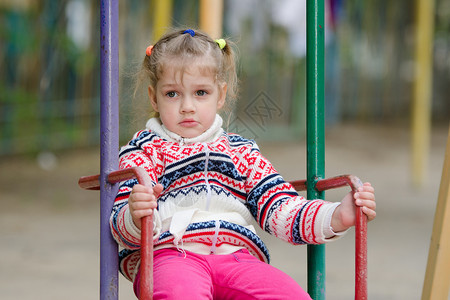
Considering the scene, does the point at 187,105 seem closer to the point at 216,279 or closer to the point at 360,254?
the point at 216,279

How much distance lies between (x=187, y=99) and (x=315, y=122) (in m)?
0.36

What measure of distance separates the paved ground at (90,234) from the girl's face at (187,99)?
1585 millimetres

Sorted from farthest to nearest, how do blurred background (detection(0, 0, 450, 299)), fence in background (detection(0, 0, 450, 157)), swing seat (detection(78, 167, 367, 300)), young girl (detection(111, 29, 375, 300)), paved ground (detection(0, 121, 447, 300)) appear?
fence in background (detection(0, 0, 450, 157)), blurred background (detection(0, 0, 450, 299)), paved ground (detection(0, 121, 447, 300)), young girl (detection(111, 29, 375, 300)), swing seat (detection(78, 167, 367, 300))

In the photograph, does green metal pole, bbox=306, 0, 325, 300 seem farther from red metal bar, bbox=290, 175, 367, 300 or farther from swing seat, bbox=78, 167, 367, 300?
red metal bar, bbox=290, 175, 367, 300

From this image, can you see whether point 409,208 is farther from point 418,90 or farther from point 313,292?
point 313,292

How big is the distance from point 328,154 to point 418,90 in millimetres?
2347

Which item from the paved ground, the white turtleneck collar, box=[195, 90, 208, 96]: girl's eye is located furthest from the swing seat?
the paved ground

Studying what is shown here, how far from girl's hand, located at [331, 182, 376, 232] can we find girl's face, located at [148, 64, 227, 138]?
1.45 feet

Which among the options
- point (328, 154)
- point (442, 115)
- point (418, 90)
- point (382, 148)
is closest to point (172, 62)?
point (418, 90)

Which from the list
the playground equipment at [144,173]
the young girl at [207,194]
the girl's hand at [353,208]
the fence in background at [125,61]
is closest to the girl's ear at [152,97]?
the young girl at [207,194]

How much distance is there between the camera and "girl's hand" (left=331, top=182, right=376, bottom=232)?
1607 millimetres

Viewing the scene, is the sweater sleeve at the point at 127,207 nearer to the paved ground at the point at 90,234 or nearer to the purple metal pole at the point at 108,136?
the purple metal pole at the point at 108,136

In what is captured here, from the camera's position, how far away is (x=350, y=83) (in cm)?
1120

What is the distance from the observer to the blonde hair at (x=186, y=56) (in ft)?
6.10
